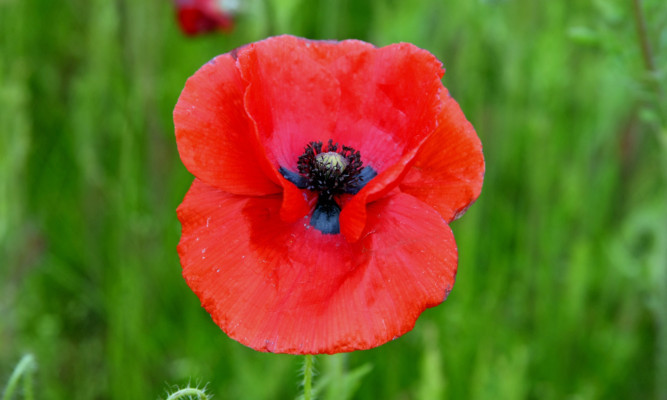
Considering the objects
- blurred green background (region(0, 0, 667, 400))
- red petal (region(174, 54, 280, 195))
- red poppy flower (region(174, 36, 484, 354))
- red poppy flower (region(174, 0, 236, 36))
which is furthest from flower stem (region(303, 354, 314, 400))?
red poppy flower (region(174, 0, 236, 36))

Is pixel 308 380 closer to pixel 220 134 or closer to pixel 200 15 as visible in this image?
pixel 220 134

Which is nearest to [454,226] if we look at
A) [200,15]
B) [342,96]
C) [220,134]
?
[200,15]

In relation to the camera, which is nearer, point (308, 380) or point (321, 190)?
point (308, 380)

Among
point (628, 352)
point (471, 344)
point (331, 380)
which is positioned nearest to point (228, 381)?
point (471, 344)

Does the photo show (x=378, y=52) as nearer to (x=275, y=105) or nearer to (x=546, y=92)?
(x=275, y=105)

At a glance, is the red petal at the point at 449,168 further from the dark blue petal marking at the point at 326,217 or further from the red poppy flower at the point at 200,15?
the red poppy flower at the point at 200,15

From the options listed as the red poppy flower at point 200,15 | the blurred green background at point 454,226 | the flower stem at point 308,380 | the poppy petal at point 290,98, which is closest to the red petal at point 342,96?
the poppy petal at point 290,98

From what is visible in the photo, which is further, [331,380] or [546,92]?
[546,92]

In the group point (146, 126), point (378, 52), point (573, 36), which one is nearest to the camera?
point (378, 52)
